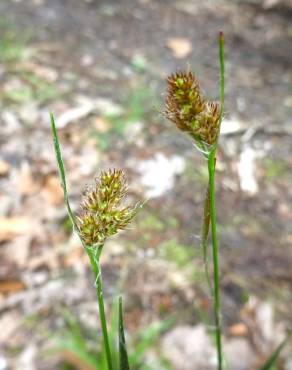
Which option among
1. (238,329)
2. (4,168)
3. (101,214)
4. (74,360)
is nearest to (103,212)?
(101,214)

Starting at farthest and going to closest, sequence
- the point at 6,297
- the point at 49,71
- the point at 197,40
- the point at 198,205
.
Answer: the point at 197,40 → the point at 49,71 → the point at 198,205 → the point at 6,297

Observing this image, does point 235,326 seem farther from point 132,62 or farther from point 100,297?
point 132,62

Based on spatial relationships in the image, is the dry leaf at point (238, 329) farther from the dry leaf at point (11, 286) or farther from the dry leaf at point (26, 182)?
the dry leaf at point (26, 182)

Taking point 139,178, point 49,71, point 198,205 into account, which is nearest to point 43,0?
point 49,71

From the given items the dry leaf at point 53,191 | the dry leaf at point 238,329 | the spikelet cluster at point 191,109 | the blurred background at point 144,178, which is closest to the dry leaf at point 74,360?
the blurred background at point 144,178

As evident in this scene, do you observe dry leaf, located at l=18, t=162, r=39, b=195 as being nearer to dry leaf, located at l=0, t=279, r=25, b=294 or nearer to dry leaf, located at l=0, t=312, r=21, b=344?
dry leaf, located at l=0, t=279, r=25, b=294

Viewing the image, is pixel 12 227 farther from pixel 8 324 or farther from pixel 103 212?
pixel 103 212
